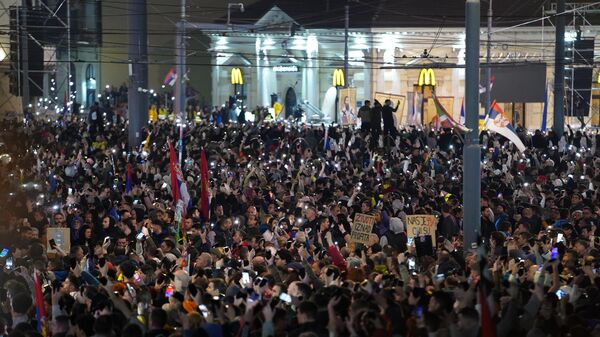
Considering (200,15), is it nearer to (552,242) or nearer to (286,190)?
(286,190)

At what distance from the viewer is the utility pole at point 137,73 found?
34.2m

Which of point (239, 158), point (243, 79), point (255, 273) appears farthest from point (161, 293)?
point (243, 79)

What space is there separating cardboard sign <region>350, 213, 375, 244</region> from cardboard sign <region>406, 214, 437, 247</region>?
0.69 metres

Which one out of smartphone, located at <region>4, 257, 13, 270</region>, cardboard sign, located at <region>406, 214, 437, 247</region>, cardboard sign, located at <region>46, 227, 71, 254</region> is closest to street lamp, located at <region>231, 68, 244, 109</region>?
cardboard sign, located at <region>406, 214, 437, 247</region>

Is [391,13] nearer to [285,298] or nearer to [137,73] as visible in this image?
[137,73]

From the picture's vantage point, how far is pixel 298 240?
15.7m

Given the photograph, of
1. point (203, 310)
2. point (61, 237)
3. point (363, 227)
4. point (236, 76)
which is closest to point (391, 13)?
point (236, 76)

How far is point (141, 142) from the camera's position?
34.0 meters

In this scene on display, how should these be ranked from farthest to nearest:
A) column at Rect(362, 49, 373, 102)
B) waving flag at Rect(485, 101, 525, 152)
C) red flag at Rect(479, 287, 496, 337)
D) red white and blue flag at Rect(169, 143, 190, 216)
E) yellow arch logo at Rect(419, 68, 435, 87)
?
column at Rect(362, 49, 373, 102), yellow arch logo at Rect(419, 68, 435, 87), waving flag at Rect(485, 101, 525, 152), red white and blue flag at Rect(169, 143, 190, 216), red flag at Rect(479, 287, 496, 337)

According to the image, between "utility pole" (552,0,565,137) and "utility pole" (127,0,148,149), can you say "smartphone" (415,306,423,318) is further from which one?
"utility pole" (552,0,565,137)

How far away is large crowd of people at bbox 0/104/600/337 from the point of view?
991 cm

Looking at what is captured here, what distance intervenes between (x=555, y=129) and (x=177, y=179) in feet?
58.4

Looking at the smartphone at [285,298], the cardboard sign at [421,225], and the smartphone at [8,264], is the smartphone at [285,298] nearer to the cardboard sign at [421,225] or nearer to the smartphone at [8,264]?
the smartphone at [8,264]

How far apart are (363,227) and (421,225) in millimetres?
887
